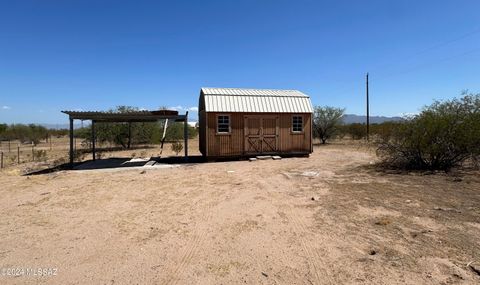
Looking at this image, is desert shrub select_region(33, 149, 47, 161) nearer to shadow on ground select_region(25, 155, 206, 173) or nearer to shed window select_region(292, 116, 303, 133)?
shadow on ground select_region(25, 155, 206, 173)

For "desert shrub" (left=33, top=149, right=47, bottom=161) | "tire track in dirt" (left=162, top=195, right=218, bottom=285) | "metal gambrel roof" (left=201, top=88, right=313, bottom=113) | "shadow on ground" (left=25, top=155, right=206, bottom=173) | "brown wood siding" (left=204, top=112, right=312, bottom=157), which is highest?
"metal gambrel roof" (left=201, top=88, right=313, bottom=113)

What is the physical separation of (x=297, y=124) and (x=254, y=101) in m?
2.78

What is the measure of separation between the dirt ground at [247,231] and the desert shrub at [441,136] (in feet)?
4.82

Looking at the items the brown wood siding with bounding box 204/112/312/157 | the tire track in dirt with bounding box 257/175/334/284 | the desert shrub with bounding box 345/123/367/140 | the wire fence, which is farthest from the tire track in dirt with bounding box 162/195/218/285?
the desert shrub with bounding box 345/123/367/140

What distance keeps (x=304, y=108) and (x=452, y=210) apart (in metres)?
11.9

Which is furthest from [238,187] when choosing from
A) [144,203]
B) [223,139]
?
[223,139]

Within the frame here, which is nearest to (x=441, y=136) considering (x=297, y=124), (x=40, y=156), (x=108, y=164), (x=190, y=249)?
(x=297, y=124)

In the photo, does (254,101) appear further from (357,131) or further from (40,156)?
(357,131)

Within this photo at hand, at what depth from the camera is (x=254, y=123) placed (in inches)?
672

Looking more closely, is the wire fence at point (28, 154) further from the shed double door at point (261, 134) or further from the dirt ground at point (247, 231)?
the shed double door at point (261, 134)

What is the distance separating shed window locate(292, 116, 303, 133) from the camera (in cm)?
1777

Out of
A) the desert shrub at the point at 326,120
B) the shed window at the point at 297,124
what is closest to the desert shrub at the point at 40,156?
the shed window at the point at 297,124

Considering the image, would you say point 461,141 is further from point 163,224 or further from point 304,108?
point 163,224

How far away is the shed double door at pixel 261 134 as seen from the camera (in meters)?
17.0
